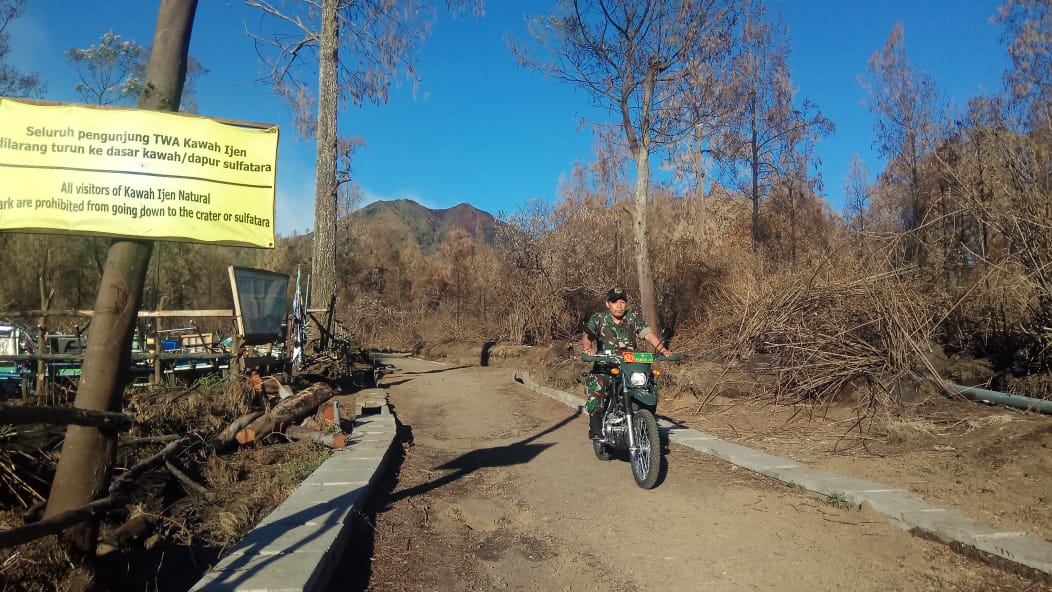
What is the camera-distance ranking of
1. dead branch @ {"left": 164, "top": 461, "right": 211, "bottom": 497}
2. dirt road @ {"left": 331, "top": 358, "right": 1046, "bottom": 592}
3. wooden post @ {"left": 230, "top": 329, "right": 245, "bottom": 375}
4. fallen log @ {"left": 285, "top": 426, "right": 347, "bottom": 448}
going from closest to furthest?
dirt road @ {"left": 331, "top": 358, "right": 1046, "bottom": 592} < dead branch @ {"left": 164, "top": 461, "right": 211, "bottom": 497} < fallen log @ {"left": 285, "top": 426, "right": 347, "bottom": 448} < wooden post @ {"left": 230, "top": 329, "right": 245, "bottom": 375}

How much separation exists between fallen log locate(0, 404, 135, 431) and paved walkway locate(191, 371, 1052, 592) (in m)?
1.02

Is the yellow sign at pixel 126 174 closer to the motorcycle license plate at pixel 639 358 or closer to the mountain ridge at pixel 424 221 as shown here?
the motorcycle license plate at pixel 639 358

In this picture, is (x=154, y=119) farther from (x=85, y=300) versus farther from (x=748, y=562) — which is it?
(x=85, y=300)

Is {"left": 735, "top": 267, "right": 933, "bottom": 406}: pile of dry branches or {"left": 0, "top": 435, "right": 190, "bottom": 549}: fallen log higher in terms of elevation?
{"left": 735, "top": 267, "right": 933, "bottom": 406}: pile of dry branches

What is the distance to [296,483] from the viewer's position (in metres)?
6.87

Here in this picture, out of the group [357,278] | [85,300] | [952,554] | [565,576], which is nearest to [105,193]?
[565,576]

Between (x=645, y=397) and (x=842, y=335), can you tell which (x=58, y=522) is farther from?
(x=842, y=335)

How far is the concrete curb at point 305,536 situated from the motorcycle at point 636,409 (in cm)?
257

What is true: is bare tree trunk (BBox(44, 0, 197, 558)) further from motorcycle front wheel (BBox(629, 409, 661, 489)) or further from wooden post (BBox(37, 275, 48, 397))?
wooden post (BBox(37, 275, 48, 397))

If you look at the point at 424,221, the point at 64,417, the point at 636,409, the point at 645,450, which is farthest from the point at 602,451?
the point at 424,221

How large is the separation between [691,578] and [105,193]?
13.8 ft

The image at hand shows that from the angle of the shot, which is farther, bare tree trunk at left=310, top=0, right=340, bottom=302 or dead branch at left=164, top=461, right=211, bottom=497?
bare tree trunk at left=310, top=0, right=340, bottom=302

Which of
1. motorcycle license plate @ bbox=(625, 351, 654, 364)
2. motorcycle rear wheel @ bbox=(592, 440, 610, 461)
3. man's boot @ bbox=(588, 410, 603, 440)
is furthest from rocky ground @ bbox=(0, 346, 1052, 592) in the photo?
motorcycle license plate @ bbox=(625, 351, 654, 364)

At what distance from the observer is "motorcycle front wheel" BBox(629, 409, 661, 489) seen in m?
6.70
